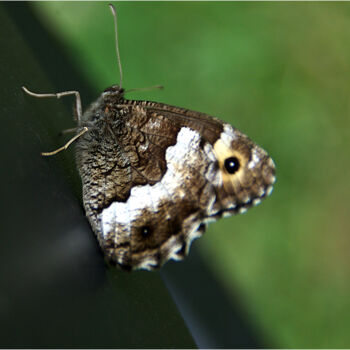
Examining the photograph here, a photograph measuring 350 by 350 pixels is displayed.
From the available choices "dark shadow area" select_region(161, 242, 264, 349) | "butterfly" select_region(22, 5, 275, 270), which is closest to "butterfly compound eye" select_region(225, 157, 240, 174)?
"butterfly" select_region(22, 5, 275, 270)

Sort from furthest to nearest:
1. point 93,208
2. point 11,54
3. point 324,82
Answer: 1. point 324,82
2. point 93,208
3. point 11,54

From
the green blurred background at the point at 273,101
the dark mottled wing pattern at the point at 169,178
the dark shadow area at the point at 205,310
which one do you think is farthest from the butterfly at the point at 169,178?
the green blurred background at the point at 273,101

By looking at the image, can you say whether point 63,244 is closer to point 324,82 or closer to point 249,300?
point 249,300

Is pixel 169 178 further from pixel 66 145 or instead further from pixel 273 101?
pixel 273 101

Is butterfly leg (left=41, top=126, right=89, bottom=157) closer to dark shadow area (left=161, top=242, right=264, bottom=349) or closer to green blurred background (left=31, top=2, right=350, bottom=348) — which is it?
dark shadow area (left=161, top=242, right=264, bottom=349)

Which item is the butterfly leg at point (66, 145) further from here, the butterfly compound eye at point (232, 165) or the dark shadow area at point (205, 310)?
the dark shadow area at point (205, 310)

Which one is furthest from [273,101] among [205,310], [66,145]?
[66,145]

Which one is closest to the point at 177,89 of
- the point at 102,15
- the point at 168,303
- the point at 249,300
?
the point at 102,15
